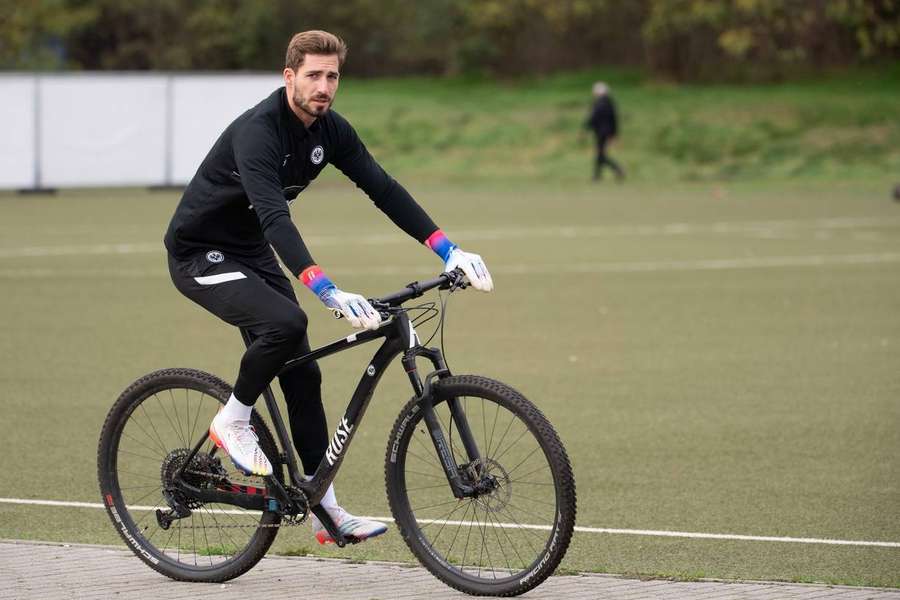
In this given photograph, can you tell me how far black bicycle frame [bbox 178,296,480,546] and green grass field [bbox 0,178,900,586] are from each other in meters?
0.77

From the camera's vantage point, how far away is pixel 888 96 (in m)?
49.6

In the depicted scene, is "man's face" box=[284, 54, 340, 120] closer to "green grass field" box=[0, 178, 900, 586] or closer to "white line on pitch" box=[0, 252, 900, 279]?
"green grass field" box=[0, 178, 900, 586]

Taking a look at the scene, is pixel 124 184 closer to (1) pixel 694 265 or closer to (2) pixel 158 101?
(2) pixel 158 101

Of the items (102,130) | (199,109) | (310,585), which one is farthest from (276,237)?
(199,109)

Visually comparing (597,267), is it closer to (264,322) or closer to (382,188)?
(382,188)

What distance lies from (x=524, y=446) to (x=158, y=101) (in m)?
29.8

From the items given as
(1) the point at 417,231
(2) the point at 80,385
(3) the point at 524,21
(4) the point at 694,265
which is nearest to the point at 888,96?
(3) the point at 524,21

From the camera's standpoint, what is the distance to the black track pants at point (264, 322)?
5914mm

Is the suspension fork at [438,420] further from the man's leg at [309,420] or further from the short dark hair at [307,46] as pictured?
the short dark hair at [307,46]

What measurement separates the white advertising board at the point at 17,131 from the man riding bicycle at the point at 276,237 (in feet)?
90.6

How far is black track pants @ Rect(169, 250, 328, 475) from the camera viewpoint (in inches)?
233

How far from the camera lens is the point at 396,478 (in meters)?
5.98

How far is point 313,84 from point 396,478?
1.34m

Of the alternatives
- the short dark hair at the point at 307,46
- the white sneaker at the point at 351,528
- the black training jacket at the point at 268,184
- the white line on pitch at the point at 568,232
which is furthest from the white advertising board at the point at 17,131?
the short dark hair at the point at 307,46
